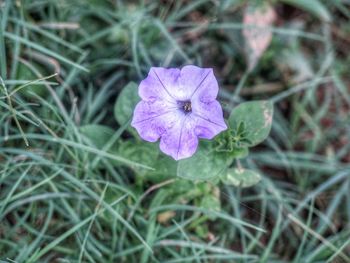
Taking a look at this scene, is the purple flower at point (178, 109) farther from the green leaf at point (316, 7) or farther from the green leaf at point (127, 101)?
the green leaf at point (316, 7)

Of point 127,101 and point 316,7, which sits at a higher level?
point 316,7

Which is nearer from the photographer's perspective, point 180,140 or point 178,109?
point 180,140

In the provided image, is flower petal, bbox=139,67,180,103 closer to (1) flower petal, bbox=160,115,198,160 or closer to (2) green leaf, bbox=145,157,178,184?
(1) flower petal, bbox=160,115,198,160

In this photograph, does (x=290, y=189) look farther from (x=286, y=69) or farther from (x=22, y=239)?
(x=22, y=239)

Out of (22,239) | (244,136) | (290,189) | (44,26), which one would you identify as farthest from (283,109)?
(22,239)

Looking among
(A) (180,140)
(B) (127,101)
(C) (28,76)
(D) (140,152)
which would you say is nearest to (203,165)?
(A) (180,140)

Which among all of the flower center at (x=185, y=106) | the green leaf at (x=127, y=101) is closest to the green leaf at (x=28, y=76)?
the green leaf at (x=127, y=101)

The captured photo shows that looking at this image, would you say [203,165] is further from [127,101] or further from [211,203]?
[127,101]
